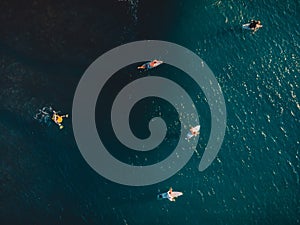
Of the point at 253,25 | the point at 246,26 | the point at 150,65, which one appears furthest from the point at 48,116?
the point at 253,25

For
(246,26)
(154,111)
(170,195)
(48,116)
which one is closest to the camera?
(170,195)

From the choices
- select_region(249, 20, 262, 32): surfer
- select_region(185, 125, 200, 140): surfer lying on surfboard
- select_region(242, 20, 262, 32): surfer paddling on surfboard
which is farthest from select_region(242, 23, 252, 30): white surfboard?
select_region(185, 125, 200, 140): surfer lying on surfboard

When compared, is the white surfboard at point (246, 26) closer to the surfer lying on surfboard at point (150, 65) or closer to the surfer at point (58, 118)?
the surfer lying on surfboard at point (150, 65)

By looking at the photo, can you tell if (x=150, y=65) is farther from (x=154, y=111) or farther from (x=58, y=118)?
(x=58, y=118)

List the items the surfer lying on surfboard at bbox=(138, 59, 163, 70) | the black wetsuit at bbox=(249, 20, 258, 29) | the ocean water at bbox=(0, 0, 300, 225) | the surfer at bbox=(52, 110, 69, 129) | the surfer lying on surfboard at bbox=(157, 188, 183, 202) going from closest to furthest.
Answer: the surfer lying on surfboard at bbox=(157, 188, 183, 202), the ocean water at bbox=(0, 0, 300, 225), the surfer at bbox=(52, 110, 69, 129), the surfer lying on surfboard at bbox=(138, 59, 163, 70), the black wetsuit at bbox=(249, 20, 258, 29)

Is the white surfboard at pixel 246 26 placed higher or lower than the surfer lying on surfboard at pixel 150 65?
higher

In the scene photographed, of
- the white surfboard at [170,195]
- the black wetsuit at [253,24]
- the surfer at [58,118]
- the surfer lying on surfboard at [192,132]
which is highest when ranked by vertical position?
the black wetsuit at [253,24]

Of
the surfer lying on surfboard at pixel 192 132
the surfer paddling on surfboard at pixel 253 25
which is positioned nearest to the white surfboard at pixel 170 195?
the surfer lying on surfboard at pixel 192 132

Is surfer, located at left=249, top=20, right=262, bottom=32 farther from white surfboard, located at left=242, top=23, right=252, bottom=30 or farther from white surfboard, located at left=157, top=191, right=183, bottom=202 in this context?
white surfboard, located at left=157, top=191, right=183, bottom=202
